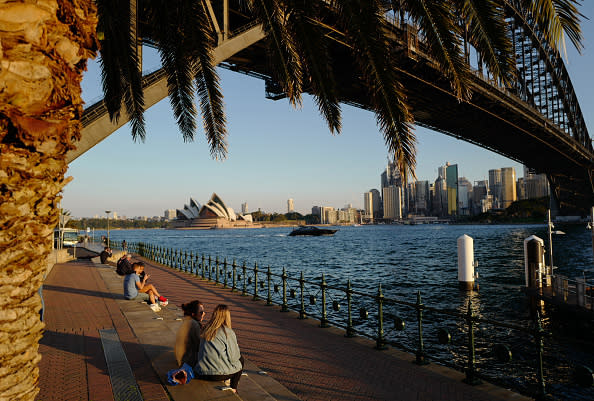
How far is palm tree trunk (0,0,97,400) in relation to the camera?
228cm

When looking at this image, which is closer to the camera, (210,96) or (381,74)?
(381,74)

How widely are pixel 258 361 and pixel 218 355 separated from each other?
7.36 feet

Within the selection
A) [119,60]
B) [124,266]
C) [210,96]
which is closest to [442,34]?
[210,96]

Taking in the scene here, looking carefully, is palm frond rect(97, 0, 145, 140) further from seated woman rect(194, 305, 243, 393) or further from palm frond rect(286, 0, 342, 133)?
seated woman rect(194, 305, 243, 393)

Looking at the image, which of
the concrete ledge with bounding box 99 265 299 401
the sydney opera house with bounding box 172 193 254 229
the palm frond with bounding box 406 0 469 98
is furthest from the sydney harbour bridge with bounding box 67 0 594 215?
the sydney opera house with bounding box 172 193 254 229

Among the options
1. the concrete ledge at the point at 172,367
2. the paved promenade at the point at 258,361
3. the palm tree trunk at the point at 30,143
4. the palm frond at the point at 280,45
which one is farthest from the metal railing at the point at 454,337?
the palm tree trunk at the point at 30,143

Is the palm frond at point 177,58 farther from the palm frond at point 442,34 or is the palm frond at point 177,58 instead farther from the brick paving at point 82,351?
the brick paving at point 82,351

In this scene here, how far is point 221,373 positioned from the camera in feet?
16.9

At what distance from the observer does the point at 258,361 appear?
7.21 metres

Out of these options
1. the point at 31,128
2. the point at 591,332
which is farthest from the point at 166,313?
the point at 591,332

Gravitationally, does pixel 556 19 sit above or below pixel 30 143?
above

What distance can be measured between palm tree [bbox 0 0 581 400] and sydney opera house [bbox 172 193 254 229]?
12800 cm

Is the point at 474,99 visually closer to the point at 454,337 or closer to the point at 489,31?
the point at 454,337

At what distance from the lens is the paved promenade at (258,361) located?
5.52 m
